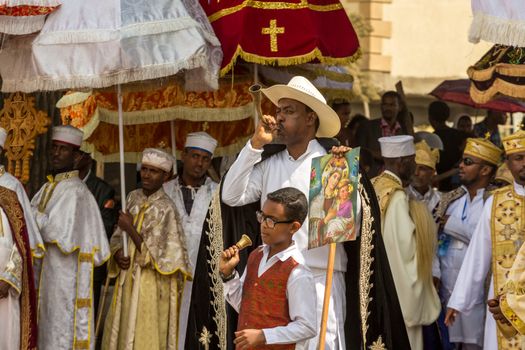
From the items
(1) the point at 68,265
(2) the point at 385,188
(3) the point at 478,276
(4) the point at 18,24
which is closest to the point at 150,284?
(1) the point at 68,265

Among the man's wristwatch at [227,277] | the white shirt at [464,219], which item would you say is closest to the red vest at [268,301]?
the man's wristwatch at [227,277]

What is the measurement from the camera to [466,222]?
1222 centimetres

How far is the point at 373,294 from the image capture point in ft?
31.6

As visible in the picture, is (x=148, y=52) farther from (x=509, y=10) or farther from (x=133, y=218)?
(x=509, y=10)

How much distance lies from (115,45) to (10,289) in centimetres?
200

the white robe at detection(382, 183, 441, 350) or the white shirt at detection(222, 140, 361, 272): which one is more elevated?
the white shirt at detection(222, 140, 361, 272)

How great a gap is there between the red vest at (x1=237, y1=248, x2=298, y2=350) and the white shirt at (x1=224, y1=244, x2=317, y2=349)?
3cm

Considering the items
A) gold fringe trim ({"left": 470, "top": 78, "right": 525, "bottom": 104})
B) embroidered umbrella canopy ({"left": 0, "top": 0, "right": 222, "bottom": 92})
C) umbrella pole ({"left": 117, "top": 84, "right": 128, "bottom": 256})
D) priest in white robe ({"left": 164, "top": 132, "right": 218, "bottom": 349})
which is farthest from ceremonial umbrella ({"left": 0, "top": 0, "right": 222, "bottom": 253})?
gold fringe trim ({"left": 470, "top": 78, "right": 525, "bottom": 104})

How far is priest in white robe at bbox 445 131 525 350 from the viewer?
10.2 metres

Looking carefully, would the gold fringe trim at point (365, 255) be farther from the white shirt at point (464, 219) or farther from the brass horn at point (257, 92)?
the white shirt at point (464, 219)

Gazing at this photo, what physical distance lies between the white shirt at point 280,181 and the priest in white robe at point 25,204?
7.56 feet

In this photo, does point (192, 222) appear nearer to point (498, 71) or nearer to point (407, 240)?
point (407, 240)

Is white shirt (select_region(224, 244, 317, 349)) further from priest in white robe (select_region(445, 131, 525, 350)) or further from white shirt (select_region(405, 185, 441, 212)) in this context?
white shirt (select_region(405, 185, 441, 212))

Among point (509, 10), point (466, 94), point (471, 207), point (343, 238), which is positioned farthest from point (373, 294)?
point (466, 94)
